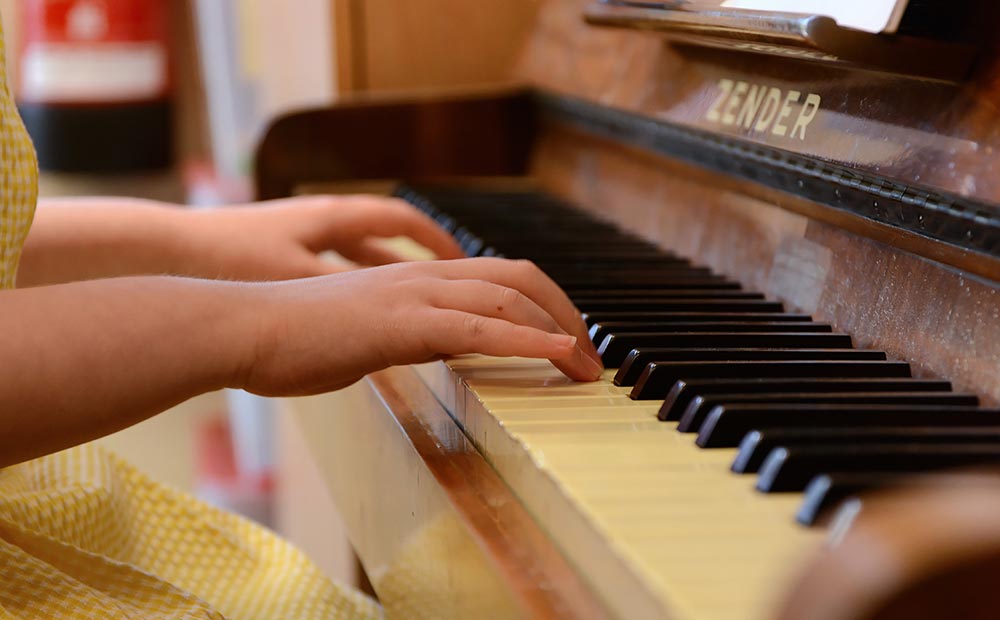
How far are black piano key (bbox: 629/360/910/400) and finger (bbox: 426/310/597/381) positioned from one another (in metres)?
0.07

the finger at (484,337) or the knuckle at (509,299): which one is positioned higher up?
the knuckle at (509,299)

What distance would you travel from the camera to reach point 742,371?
745 millimetres

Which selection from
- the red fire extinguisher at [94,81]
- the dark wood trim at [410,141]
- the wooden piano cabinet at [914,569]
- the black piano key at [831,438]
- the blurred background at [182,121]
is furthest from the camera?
the red fire extinguisher at [94,81]

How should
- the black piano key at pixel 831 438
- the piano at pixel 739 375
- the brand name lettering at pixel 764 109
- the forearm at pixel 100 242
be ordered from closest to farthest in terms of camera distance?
1. the piano at pixel 739 375
2. the black piano key at pixel 831 438
3. the brand name lettering at pixel 764 109
4. the forearm at pixel 100 242

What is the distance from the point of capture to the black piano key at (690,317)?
89 centimetres

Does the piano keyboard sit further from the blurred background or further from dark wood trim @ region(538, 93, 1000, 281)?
the blurred background

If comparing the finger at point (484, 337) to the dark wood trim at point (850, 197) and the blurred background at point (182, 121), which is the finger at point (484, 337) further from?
the blurred background at point (182, 121)

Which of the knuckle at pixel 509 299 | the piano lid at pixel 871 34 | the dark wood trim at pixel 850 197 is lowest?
the knuckle at pixel 509 299

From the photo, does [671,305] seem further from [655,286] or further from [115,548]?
[115,548]

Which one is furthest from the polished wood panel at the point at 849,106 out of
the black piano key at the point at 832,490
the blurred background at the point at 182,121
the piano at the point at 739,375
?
the blurred background at the point at 182,121

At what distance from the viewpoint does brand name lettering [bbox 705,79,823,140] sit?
917 millimetres

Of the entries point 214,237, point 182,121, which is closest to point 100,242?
point 214,237

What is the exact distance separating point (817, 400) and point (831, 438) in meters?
0.08

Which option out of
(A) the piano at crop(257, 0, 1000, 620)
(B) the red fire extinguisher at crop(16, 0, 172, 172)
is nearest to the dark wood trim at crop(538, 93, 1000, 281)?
(A) the piano at crop(257, 0, 1000, 620)
